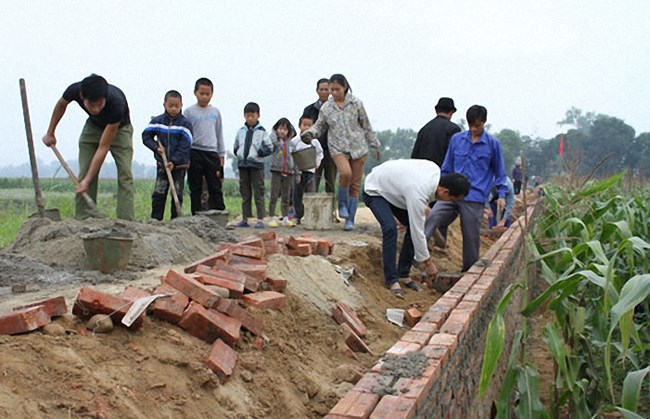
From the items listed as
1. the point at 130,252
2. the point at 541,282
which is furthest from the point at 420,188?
the point at 541,282

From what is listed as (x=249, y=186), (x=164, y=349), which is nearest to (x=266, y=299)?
(x=164, y=349)

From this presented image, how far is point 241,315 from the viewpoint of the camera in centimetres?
313

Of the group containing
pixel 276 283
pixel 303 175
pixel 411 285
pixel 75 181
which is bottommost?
pixel 411 285

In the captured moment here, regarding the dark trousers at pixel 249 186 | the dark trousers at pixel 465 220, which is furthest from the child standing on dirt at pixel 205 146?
the dark trousers at pixel 465 220

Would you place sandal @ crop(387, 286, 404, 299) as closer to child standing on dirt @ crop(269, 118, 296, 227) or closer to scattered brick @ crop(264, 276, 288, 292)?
scattered brick @ crop(264, 276, 288, 292)

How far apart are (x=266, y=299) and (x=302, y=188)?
5224mm

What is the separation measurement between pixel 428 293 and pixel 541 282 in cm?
330

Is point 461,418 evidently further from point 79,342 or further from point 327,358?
point 79,342

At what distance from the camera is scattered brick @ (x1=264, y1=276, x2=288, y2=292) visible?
3945 millimetres

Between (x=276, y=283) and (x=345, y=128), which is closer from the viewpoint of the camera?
(x=276, y=283)

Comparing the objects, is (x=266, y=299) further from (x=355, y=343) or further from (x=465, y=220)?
(x=465, y=220)

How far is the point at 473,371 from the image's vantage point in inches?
142

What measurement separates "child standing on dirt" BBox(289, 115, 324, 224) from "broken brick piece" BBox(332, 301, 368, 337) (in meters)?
4.21

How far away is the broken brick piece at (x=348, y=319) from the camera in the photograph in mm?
4043
